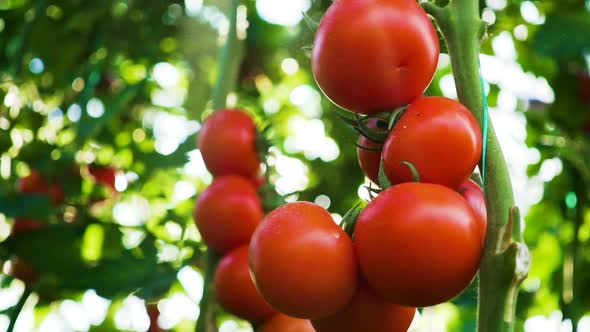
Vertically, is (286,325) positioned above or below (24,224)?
above

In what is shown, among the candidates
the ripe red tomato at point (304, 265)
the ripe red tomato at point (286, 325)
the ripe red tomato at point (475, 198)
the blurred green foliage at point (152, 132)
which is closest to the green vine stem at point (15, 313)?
the blurred green foliage at point (152, 132)

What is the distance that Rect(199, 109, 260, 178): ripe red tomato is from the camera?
1052 mm

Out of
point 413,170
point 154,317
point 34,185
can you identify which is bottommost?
point 154,317

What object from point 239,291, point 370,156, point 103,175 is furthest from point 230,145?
point 103,175

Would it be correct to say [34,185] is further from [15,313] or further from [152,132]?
[152,132]

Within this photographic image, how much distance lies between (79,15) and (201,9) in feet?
0.91

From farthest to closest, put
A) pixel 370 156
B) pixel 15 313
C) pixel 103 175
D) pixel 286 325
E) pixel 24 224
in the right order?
pixel 103 175 → pixel 24 224 → pixel 15 313 → pixel 286 325 → pixel 370 156

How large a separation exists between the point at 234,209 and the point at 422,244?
52 centimetres

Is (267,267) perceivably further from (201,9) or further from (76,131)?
(201,9)

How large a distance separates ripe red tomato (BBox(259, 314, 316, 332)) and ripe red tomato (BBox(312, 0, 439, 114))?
31 cm

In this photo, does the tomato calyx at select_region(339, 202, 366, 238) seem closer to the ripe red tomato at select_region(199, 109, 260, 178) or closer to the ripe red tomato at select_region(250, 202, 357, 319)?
the ripe red tomato at select_region(250, 202, 357, 319)

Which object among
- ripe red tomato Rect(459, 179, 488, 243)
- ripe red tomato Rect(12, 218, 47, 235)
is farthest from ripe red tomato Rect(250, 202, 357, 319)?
ripe red tomato Rect(12, 218, 47, 235)

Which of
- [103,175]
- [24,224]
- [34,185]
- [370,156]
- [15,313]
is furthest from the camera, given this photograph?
[103,175]

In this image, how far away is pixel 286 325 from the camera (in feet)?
2.68
